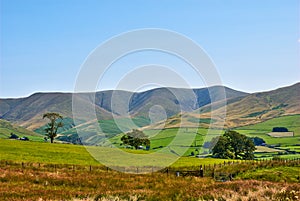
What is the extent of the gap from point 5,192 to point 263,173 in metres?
32.1

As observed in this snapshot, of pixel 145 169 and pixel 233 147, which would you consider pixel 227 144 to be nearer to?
pixel 233 147

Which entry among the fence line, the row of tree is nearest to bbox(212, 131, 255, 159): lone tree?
the row of tree

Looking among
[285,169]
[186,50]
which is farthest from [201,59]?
[285,169]

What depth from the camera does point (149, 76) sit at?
30156 millimetres

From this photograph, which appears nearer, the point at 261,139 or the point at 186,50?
the point at 186,50

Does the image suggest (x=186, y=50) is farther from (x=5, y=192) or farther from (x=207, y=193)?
(x=5, y=192)

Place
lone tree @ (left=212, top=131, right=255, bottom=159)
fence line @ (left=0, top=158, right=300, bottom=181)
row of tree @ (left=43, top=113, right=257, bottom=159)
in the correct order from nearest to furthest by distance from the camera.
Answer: fence line @ (left=0, top=158, right=300, bottom=181) < row of tree @ (left=43, top=113, right=257, bottom=159) < lone tree @ (left=212, top=131, right=255, bottom=159)

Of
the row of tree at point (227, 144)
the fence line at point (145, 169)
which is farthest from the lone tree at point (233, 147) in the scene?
the fence line at point (145, 169)

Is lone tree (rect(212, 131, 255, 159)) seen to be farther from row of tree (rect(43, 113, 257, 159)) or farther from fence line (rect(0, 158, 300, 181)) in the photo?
fence line (rect(0, 158, 300, 181))

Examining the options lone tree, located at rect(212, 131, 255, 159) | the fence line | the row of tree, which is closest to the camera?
the fence line

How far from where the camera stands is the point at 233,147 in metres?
114

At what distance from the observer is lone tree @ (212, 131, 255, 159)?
11000 cm

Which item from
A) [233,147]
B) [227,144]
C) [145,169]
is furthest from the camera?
[233,147]

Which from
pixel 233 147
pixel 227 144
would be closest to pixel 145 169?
pixel 227 144
